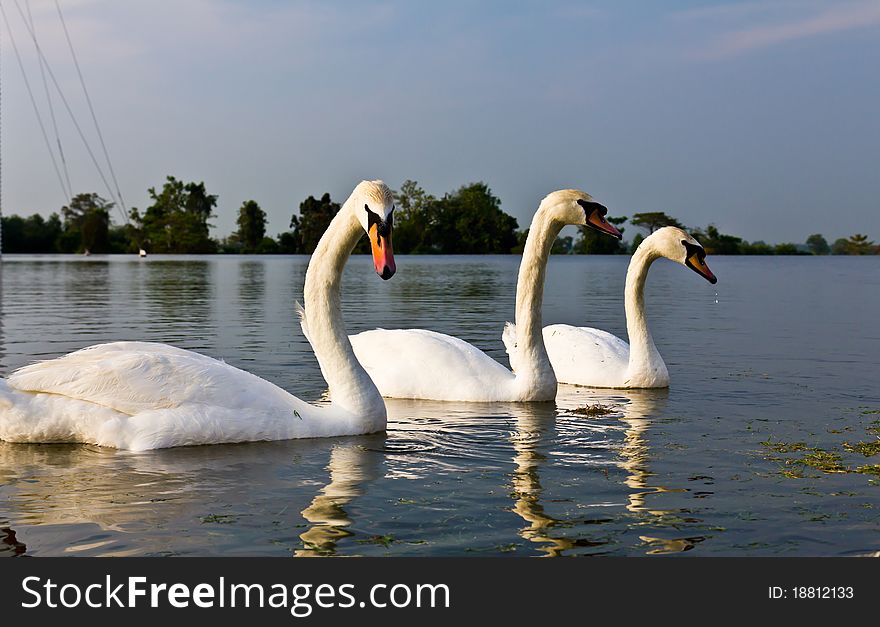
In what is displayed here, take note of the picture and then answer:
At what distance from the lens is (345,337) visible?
9.04m

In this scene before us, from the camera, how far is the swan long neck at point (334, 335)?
881 cm

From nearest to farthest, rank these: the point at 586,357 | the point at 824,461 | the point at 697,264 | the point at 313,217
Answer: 1. the point at 824,461
2. the point at 697,264
3. the point at 586,357
4. the point at 313,217

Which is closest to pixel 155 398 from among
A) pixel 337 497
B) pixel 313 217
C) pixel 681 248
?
pixel 337 497

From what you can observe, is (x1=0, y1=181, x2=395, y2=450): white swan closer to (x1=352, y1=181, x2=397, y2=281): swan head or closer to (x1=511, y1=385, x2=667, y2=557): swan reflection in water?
(x1=352, y1=181, x2=397, y2=281): swan head

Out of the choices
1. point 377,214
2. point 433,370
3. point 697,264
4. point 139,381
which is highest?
point 377,214

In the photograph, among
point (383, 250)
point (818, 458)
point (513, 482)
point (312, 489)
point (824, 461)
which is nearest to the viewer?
point (312, 489)

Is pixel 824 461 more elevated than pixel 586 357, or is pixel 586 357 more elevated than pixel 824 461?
pixel 586 357

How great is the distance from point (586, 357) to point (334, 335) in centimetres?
448

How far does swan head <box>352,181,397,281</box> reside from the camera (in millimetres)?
7785

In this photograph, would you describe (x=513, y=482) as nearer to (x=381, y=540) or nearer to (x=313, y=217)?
(x=381, y=540)

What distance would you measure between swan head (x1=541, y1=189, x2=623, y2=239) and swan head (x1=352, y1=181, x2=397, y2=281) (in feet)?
10.3

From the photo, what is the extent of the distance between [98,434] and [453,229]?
146792mm

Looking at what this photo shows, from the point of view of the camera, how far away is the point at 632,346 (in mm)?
12414

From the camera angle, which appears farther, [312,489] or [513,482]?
[513,482]
